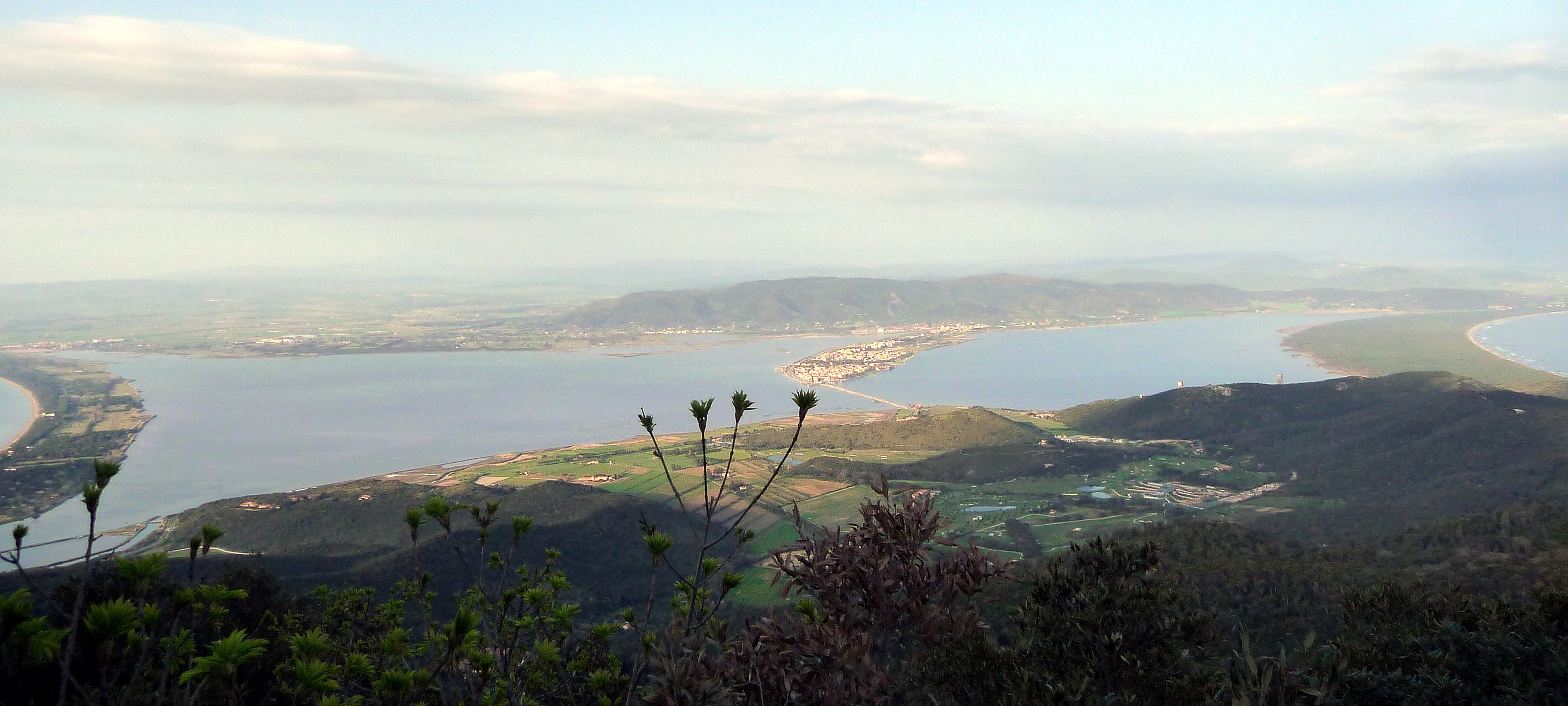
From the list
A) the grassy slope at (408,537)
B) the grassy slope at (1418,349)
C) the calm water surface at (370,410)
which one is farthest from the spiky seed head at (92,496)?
the grassy slope at (1418,349)

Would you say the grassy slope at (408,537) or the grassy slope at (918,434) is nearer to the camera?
the grassy slope at (408,537)

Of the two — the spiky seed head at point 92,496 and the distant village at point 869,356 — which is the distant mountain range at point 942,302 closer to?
the distant village at point 869,356

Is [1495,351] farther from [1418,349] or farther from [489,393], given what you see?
[489,393]

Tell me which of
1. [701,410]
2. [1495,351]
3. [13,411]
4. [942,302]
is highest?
[701,410]

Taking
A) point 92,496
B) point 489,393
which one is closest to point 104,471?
point 92,496

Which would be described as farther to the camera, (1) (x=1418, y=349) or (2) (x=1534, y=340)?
(2) (x=1534, y=340)

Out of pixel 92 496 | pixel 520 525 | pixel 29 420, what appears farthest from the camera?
pixel 29 420
